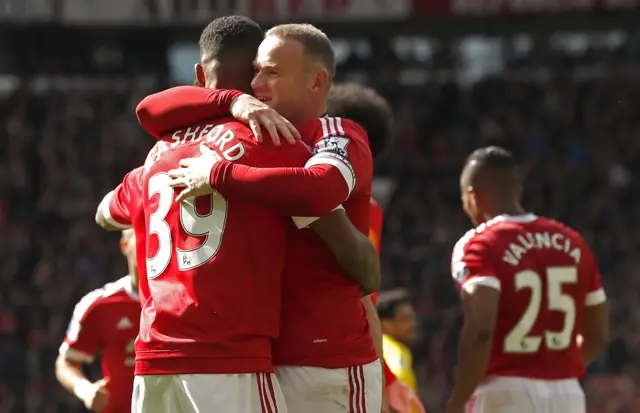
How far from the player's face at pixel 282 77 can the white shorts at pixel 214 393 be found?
81 cm

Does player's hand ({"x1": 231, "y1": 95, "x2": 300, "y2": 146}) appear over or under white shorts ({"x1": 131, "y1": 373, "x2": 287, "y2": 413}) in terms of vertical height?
over

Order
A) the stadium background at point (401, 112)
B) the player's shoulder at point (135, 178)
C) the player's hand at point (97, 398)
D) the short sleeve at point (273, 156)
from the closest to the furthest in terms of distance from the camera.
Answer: the short sleeve at point (273, 156) → the player's shoulder at point (135, 178) → the player's hand at point (97, 398) → the stadium background at point (401, 112)

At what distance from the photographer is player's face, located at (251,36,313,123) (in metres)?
3.48

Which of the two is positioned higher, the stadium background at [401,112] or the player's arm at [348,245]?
the stadium background at [401,112]

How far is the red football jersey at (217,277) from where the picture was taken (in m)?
3.27

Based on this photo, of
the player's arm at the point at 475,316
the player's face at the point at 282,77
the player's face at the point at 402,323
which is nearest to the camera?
the player's face at the point at 282,77

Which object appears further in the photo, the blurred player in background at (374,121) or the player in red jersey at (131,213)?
the blurred player in background at (374,121)

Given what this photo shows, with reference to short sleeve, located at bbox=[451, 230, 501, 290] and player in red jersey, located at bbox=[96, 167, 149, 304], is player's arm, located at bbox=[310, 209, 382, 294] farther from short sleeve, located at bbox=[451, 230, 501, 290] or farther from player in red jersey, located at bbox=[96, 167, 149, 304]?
short sleeve, located at bbox=[451, 230, 501, 290]

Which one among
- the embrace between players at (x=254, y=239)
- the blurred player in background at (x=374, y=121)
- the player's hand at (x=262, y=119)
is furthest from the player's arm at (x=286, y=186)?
the blurred player in background at (x=374, y=121)

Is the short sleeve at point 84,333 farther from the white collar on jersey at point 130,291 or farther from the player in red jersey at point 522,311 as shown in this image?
the player in red jersey at point 522,311

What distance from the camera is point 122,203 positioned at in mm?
3789

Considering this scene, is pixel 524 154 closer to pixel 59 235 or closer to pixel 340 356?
pixel 59 235

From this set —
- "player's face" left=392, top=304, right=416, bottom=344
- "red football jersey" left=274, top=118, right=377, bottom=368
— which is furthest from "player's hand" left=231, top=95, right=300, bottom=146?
"player's face" left=392, top=304, right=416, bottom=344

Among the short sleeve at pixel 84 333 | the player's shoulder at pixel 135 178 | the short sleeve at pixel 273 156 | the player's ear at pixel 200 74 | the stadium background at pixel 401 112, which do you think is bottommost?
the short sleeve at pixel 84 333
